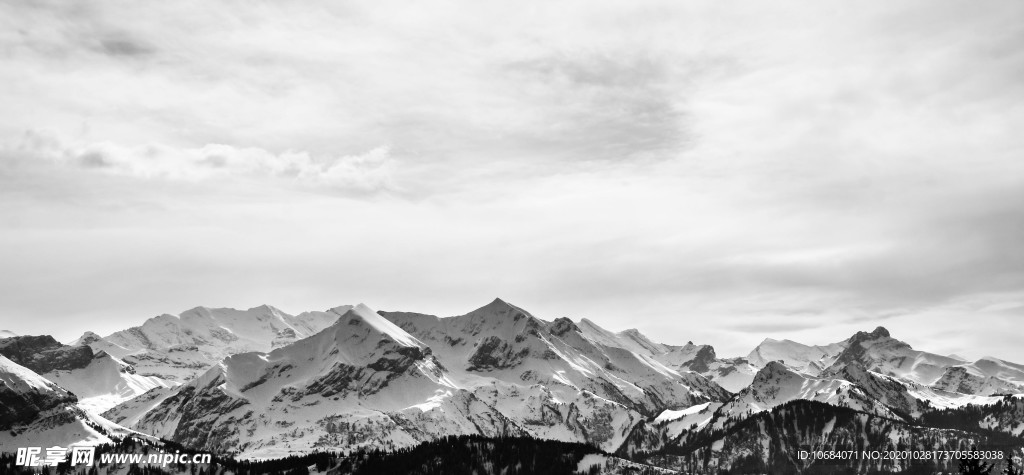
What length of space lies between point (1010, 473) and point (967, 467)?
7.74 metres

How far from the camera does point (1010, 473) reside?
115750mm

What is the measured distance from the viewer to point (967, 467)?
111 m
